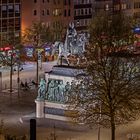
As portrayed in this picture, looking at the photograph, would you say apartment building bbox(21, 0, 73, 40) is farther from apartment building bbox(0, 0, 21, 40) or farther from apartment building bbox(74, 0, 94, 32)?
apartment building bbox(74, 0, 94, 32)

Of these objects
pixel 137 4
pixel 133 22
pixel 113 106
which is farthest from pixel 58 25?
pixel 113 106

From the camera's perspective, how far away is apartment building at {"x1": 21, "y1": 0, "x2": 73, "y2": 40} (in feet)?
442

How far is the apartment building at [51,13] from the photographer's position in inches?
5305

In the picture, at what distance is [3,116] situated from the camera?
243ft

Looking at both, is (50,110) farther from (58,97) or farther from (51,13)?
(51,13)

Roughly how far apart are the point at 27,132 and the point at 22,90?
24.9m

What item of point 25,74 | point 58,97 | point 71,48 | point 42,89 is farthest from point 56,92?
point 25,74

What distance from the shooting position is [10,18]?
12888cm

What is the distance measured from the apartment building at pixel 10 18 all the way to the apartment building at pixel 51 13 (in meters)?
2.58

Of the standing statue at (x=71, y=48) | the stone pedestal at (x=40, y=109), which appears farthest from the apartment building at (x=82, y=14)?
the stone pedestal at (x=40, y=109)

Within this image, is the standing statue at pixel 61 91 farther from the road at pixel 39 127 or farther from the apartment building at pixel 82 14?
the apartment building at pixel 82 14

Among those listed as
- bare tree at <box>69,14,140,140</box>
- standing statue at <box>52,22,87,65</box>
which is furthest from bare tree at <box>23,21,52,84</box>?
bare tree at <box>69,14,140,140</box>

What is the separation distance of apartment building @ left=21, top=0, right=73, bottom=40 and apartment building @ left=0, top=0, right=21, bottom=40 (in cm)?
258

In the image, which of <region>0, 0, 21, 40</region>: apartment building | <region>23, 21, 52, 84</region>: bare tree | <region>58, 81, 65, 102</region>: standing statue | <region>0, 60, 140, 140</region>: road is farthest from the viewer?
<region>0, 0, 21, 40</region>: apartment building
